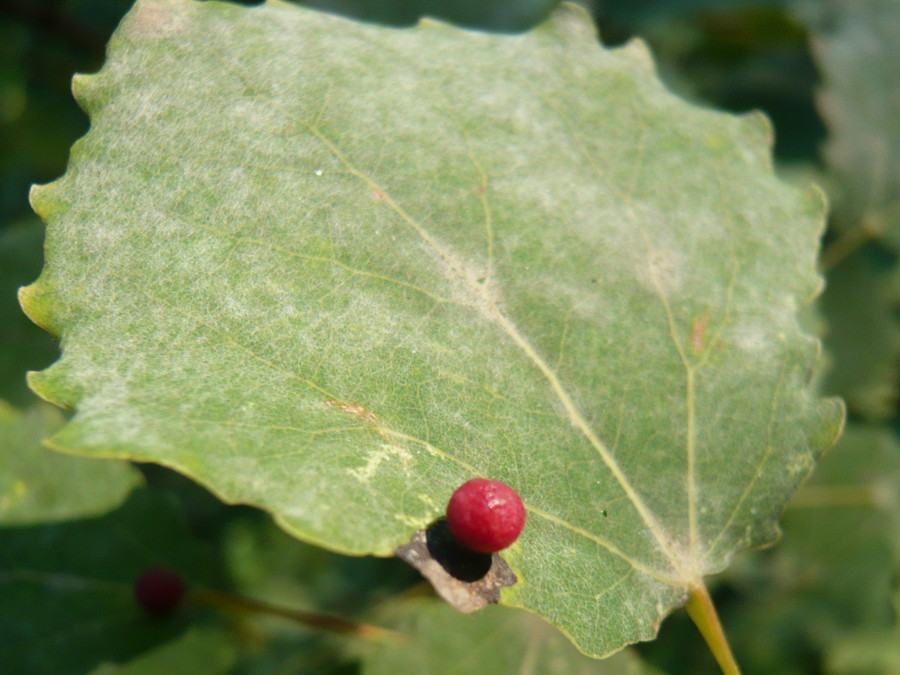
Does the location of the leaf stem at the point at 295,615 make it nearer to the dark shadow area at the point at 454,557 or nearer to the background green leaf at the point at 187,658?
the background green leaf at the point at 187,658

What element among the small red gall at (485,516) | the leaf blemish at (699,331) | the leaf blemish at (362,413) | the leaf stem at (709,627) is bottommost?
the leaf stem at (709,627)

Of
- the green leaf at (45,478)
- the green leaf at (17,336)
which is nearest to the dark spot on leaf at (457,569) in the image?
the green leaf at (45,478)

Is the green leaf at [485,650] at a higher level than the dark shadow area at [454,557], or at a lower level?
lower

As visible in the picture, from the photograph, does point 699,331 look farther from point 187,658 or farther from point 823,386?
point 823,386

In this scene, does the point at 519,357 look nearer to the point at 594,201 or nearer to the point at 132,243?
the point at 594,201

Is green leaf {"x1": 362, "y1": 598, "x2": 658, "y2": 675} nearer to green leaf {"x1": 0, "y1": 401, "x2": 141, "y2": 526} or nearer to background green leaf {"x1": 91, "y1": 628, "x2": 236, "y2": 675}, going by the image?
background green leaf {"x1": 91, "y1": 628, "x2": 236, "y2": 675}

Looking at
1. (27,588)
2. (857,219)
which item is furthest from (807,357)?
(27,588)
